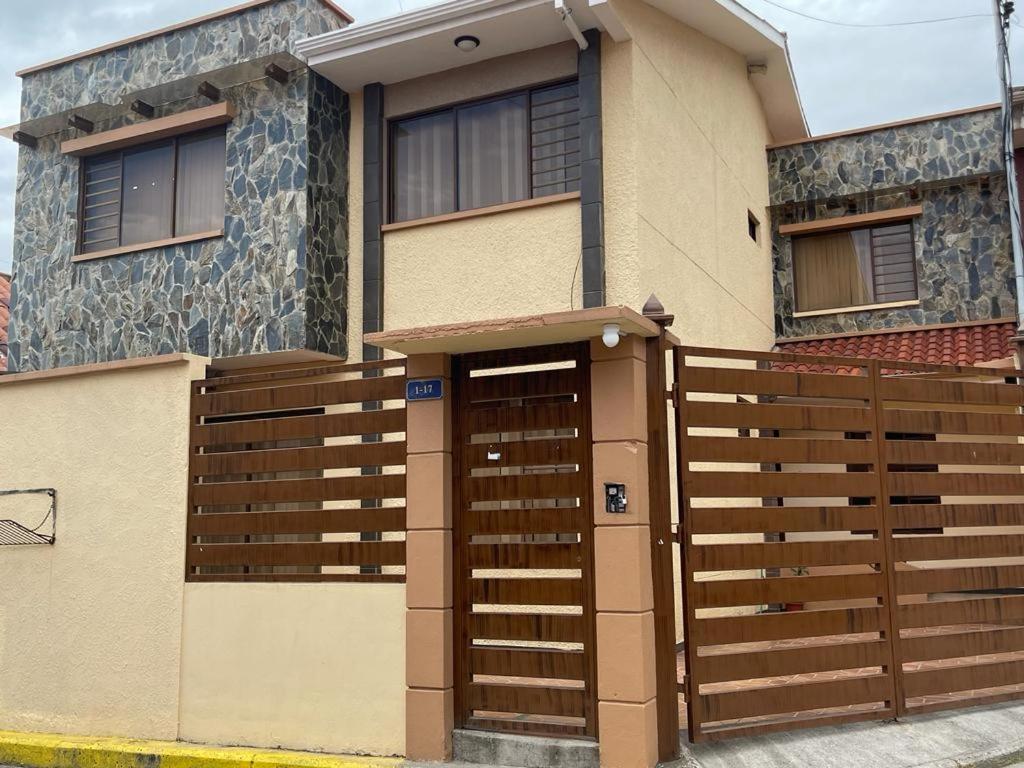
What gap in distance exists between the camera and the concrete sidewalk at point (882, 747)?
19.4 feet

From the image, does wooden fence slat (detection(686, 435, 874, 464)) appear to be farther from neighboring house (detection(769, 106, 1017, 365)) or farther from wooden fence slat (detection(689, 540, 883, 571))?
neighboring house (detection(769, 106, 1017, 365))

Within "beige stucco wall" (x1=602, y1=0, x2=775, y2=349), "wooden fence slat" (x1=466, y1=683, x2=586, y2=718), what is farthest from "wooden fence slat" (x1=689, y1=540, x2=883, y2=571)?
"beige stucco wall" (x1=602, y1=0, x2=775, y2=349)

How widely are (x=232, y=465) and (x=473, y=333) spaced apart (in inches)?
98.5

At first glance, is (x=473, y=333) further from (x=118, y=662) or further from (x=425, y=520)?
(x=118, y=662)

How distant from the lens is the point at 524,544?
6.38 metres

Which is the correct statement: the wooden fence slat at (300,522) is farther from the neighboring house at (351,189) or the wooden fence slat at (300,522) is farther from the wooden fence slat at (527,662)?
the wooden fence slat at (527,662)

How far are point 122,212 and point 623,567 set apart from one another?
918 cm

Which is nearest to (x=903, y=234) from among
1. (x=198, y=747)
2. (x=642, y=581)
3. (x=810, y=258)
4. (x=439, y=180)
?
(x=810, y=258)

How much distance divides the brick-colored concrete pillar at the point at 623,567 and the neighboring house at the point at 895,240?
8311 millimetres

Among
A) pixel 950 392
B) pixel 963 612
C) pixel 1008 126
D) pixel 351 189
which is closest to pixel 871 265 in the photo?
pixel 1008 126

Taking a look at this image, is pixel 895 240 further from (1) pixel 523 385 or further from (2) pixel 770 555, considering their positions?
(1) pixel 523 385

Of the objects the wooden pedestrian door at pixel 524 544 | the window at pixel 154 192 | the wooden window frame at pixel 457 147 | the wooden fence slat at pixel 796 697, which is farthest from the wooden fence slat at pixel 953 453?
the window at pixel 154 192

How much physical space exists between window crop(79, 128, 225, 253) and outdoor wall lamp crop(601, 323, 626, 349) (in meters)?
7.27

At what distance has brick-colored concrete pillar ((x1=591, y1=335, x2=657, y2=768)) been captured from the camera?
5.88m
